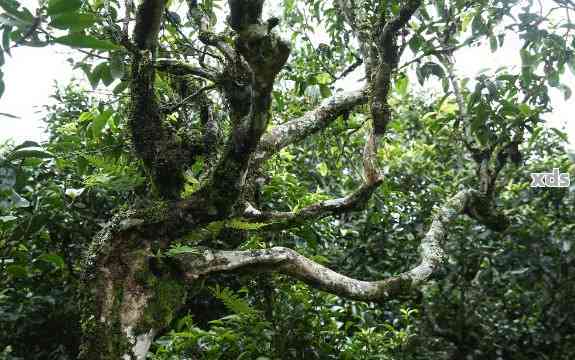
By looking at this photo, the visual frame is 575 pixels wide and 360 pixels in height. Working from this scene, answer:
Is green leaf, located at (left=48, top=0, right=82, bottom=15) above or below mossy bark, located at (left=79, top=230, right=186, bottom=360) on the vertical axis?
above

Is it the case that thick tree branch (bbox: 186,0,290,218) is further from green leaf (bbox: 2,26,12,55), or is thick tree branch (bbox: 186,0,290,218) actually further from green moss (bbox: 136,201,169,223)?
green leaf (bbox: 2,26,12,55)

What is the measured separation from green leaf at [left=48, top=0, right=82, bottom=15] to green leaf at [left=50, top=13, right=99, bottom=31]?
15 mm

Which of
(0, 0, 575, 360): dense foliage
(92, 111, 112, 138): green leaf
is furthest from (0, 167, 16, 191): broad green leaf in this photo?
(92, 111, 112, 138): green leaf

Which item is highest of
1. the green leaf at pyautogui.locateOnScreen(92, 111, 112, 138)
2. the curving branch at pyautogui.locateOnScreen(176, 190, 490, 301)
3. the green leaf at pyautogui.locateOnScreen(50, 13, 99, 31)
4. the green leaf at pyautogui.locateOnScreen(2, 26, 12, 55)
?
the green leaf at pyautogui.locateOnScreen(92, 111, 112, 138)

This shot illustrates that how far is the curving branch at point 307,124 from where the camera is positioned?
2.43 metres

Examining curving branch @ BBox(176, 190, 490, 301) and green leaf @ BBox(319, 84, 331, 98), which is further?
green leaf @ BBox(319, 84, 331, 98)

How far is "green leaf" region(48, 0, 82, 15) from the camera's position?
3.82ft

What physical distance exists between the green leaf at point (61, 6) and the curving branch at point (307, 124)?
4.10 feet

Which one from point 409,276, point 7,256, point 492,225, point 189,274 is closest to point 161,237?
point 189,274

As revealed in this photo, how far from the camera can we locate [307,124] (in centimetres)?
262

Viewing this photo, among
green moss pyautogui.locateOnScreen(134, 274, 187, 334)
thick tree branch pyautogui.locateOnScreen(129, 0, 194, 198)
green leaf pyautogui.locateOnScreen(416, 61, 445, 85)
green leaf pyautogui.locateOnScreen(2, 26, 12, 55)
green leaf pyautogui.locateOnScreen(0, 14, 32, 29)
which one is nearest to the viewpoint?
green leaf pyautogui.locateOnScreen(0, 14, 32, 29)

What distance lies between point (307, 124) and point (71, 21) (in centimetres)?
154

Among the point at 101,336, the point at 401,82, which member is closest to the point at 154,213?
the point at 101,336

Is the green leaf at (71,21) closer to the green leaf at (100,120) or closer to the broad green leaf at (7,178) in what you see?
the broad green leaf at (7,178)
